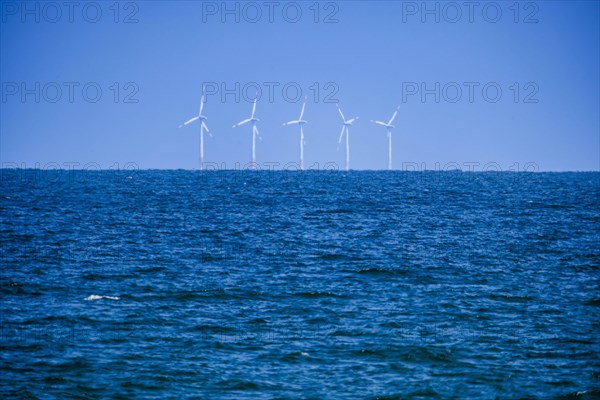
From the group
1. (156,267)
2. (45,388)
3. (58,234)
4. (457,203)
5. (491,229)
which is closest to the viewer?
(45,388)

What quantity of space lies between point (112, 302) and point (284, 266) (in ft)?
39.4

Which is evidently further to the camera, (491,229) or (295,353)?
(491,229)

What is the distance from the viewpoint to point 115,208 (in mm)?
82375

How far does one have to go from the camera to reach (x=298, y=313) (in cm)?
3084

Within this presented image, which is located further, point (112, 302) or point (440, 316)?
point (112, 302)

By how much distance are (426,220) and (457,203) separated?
26.3m

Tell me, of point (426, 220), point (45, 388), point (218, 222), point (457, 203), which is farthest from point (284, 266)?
point (457, 203)

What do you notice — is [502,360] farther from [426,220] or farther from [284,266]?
[426,220]

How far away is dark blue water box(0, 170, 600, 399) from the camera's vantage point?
22.9 m

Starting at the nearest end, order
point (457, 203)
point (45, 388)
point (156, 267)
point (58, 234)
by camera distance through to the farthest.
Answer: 1. point (45, 388)
2. point (156, 267)
3. point (58, 234)
4. point (457, 203)

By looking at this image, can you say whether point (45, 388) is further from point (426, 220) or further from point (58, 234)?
point (426, 220)

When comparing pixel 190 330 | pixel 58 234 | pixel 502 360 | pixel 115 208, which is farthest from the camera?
pixel 115 208

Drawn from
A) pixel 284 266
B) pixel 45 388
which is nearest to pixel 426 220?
pixel 284 266

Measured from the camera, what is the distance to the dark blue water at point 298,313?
2286 cm
